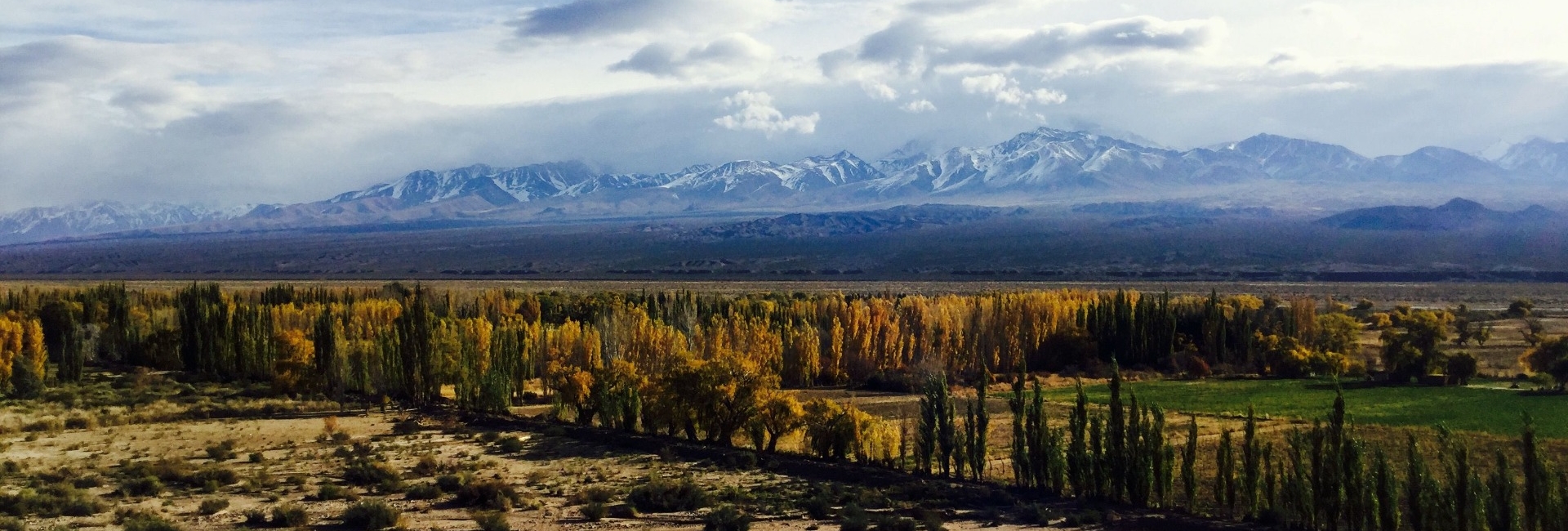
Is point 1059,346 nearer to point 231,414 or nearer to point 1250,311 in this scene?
point 1250,311

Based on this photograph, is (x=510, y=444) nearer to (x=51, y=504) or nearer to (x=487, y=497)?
(x=487, y=497)

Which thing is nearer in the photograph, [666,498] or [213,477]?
[666,498]

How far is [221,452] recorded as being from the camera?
42062mm

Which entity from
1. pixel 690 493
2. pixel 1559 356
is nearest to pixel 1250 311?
pixel 1559 356

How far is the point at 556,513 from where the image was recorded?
32969mm

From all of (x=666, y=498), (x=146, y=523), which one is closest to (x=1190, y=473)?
(x=666, y=498)

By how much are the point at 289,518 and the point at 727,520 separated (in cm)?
1085

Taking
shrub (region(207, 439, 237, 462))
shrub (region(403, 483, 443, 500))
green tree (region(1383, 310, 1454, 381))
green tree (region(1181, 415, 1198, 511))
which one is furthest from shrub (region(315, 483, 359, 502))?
green tree (region(1383, 310, 1454, 381))

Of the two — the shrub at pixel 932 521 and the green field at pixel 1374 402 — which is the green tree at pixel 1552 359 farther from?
the shrub at pixel 932 521

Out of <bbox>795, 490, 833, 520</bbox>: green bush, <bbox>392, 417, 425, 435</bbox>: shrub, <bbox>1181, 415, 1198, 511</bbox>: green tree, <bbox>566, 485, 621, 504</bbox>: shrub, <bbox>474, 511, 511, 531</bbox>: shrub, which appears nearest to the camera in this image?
<bbox>474, 511, 511, 531</bbox>: shrub

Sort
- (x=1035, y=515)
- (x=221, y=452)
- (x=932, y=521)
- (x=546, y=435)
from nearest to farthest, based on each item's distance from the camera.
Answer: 1. (x=932, y=521)
2. (x=1035, y=515)
3. (x=221, y=452)
4. (x=546, y=435)

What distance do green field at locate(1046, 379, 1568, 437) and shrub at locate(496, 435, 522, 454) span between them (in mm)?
22667

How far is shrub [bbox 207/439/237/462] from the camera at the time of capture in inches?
1628

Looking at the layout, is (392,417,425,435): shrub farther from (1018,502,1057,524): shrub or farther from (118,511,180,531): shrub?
(1018,502,1057,524): shrub
